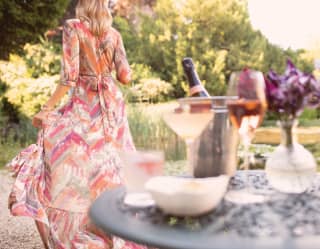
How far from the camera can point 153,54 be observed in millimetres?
12219

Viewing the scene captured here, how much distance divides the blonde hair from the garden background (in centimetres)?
578

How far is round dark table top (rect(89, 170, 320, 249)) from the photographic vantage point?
1548 millimetres

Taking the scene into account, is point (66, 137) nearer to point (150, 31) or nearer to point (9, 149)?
point (9, 149)

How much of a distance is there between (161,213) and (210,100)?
366mm

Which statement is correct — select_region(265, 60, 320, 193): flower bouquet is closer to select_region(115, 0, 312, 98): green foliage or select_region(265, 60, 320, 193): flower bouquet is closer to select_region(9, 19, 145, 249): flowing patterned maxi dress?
select_region(9, 19, 145, 249): flowing patterned maxi dress

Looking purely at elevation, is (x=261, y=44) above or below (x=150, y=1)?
below

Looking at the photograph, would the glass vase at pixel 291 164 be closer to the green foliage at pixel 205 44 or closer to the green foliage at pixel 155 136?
the green foliage at pixel 155 136

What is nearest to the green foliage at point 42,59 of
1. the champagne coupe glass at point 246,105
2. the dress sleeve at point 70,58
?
the dress sleeve at point 70,58

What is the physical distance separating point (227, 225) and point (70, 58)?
6.16ft

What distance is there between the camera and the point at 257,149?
8.14 meters

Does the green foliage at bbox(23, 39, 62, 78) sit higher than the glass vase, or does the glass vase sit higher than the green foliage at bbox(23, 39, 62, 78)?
the green foliage at bbox(23, 39, 62, 78)

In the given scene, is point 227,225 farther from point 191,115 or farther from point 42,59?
point 42,59

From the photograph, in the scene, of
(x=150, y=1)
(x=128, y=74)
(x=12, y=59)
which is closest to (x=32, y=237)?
(x=128, y=74)

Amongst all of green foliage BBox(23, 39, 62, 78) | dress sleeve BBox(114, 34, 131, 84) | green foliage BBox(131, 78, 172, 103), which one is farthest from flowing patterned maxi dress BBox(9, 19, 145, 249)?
green foliage BBox(23, 39, 62, 78)
